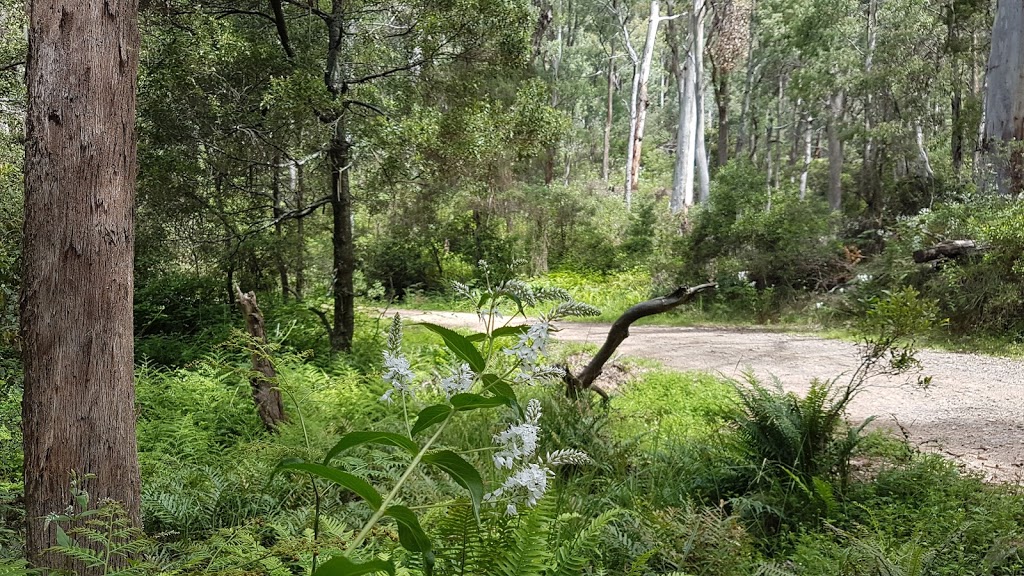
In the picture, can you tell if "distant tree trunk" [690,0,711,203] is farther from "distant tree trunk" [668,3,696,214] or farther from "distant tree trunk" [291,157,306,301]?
"distant tree trunk" [291,157,306,301]

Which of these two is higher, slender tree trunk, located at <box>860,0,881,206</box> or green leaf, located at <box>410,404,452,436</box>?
slender tree trunk, located at <box>860,0,881,206</box>

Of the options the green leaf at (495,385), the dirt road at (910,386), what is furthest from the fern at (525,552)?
the dirt road at (910,386)

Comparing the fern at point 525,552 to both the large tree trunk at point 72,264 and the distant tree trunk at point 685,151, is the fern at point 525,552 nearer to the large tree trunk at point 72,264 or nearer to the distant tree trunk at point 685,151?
the large tree trunk at point 72,264

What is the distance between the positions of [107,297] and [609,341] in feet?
10.3

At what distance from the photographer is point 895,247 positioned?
10.3 meters

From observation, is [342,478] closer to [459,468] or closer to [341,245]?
[459,468]

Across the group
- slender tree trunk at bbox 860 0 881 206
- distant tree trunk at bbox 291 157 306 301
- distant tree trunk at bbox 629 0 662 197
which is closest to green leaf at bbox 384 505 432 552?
distant tree trunk at bbox 291 157 306 301

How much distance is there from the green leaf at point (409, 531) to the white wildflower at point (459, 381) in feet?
1.03

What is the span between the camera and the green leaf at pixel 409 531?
78 centimetres

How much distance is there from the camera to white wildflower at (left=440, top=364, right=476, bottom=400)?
1100 mm

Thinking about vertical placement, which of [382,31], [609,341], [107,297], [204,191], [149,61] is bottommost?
[609,341]

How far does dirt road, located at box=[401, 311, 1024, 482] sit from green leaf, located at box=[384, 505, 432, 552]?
13.8 feet

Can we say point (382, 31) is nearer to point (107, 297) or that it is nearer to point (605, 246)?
point (107, 297)

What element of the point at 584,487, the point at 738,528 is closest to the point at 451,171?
the point at 584,487
